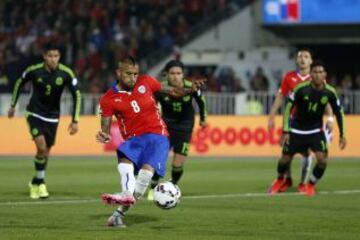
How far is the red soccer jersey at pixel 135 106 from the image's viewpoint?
13.4 meters

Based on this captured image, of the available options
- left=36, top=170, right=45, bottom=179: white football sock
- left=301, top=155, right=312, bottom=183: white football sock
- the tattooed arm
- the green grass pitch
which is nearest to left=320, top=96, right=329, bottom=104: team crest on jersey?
the green grass pitch

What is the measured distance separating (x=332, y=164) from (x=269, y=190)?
371 inches

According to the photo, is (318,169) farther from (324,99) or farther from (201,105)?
(201,105)

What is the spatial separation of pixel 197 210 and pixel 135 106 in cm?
246

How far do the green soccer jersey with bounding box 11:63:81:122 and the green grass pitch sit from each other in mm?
1444

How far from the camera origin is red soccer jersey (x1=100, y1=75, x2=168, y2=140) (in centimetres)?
1342

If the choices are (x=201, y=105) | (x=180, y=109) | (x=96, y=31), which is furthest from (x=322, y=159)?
(x=96, y=31)

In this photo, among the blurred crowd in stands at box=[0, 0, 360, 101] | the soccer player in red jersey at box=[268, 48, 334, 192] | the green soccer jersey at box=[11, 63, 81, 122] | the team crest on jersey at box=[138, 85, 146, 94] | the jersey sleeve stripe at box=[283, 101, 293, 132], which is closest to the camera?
the team crest on jersey at box=[138, 85, 146, 94]

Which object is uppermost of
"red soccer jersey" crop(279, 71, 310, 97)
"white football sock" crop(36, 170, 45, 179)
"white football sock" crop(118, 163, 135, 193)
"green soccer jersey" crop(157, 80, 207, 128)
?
"red soccer jersey" crop(279, 71, 310, 97)

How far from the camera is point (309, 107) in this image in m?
18.9

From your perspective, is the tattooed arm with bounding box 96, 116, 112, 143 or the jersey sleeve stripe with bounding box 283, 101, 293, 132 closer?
the tattooed arm with bounding box 96, 116, 112, 143

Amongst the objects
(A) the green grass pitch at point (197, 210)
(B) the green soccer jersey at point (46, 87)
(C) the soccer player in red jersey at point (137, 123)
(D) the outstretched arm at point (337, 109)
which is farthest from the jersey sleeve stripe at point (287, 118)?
(C) the soccer player in red jersey at point (137, 123)

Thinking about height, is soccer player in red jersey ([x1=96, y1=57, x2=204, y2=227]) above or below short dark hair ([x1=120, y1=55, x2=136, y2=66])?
below

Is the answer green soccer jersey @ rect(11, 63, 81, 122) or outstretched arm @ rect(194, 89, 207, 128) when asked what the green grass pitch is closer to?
outstretched arm @ rect(194, 89, 207, 128)
